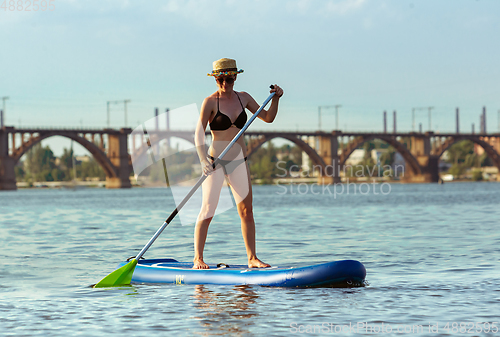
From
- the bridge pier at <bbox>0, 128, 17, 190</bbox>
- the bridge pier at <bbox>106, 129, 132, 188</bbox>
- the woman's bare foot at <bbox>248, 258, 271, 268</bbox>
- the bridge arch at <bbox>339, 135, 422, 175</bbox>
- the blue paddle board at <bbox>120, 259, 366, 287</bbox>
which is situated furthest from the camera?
the bridge arch at <bbox>339, 135, 422, 175</bbox>

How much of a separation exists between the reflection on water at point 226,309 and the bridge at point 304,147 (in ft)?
269

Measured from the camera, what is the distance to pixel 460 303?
7.23 meters

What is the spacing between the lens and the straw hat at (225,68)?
27.3 ft

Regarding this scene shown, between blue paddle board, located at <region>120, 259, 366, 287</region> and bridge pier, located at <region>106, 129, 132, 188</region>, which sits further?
bridge pier, located at <region>106, 129, 132, 188</region>

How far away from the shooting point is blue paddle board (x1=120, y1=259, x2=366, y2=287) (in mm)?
8086

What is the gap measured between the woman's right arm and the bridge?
81644mm

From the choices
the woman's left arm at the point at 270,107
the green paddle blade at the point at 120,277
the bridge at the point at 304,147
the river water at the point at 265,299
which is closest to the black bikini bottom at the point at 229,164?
the woman's left arm at the point at 270,107

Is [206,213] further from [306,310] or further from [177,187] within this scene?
[306,310]

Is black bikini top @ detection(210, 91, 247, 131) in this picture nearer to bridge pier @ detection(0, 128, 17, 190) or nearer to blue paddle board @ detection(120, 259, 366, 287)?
blue paddle board @ detection(120, 259, 366, 287)

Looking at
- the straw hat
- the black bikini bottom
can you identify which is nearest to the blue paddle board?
the black bikini bottom

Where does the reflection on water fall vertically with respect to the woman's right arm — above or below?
below

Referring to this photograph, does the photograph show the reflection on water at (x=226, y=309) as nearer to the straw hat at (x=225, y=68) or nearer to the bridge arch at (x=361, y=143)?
the straw hat at (x=225, y=68)

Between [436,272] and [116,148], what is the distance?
298 feet

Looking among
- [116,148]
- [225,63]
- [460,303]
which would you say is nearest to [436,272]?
[460,303]
